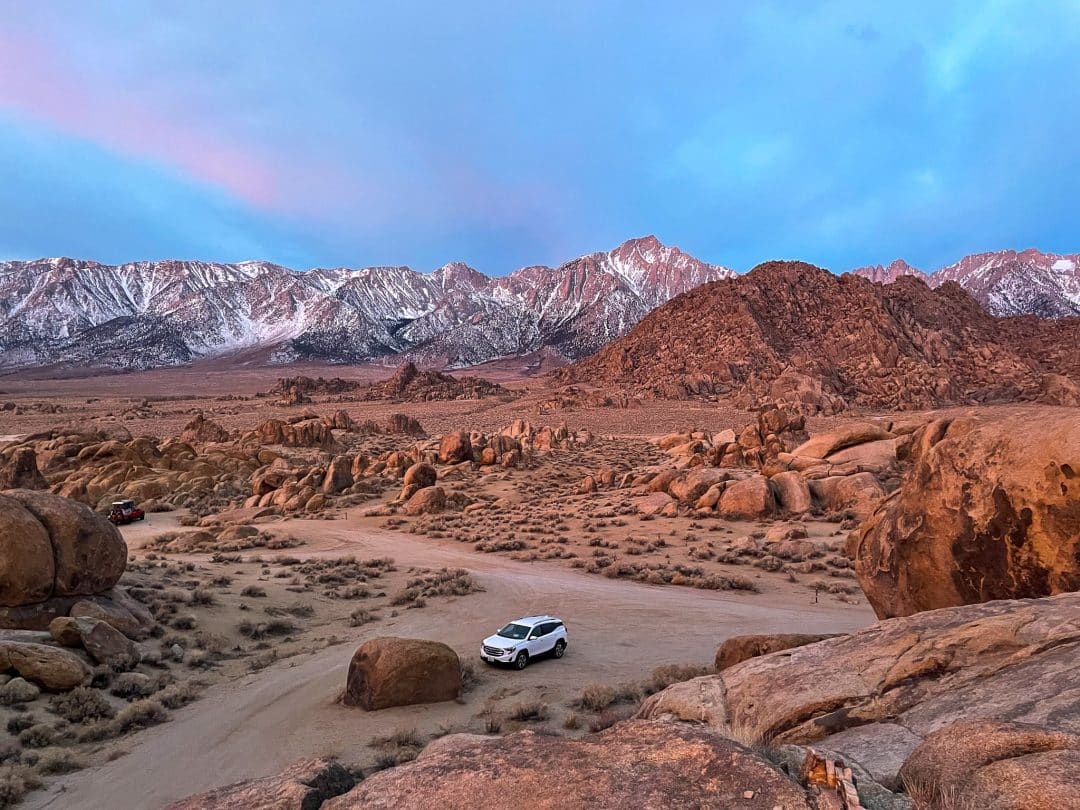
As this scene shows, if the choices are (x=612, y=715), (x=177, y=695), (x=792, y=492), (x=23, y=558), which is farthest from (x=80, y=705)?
(x=792, y=492)

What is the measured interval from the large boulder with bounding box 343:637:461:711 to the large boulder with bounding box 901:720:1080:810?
9.42 meters

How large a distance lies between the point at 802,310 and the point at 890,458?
95.5 metres

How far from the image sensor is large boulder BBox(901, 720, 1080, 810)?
130 inches

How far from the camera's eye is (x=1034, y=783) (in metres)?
3.37

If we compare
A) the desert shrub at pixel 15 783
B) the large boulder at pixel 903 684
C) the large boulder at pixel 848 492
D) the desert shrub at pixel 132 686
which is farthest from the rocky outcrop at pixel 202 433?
the large boulder at pixel 903 684

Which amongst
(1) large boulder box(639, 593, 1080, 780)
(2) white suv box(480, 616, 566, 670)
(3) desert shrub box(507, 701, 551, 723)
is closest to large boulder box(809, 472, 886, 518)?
(2) white suv box(480, 616, 566, 670)

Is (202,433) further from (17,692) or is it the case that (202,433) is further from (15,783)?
(15,783)

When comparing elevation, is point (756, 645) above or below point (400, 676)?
above

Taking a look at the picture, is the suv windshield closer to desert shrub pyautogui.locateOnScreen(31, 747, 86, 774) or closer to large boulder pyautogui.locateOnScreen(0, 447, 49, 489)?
desert shrub pyautogui.locateOnScreen(31, 747, 86, 774)

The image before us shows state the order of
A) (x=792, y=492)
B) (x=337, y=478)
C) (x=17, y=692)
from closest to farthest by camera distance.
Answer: (x=17, y=692), (x=792, y=492), (x=337, y=478)

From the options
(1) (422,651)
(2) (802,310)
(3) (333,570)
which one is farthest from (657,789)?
(2) (802,310)

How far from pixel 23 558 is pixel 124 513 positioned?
2088 centimetres

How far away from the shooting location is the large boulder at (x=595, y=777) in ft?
12.6

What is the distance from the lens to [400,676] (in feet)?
38.5
